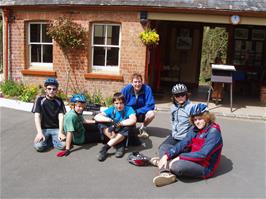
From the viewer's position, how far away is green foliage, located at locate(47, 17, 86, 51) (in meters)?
10.5

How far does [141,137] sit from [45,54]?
5.74 meters

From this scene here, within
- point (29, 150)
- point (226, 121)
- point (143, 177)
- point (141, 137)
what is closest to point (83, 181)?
point (143, 177)

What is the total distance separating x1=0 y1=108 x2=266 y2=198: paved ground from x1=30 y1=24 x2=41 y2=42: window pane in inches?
200

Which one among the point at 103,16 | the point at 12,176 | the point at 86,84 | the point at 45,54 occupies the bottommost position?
the point at 12,176

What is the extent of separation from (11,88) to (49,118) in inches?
210

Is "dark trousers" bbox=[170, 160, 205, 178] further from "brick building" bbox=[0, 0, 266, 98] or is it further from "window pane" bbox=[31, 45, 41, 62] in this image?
"window pane" bbox=[31, 45, 41, 62]

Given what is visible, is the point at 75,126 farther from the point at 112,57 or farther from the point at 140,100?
the point at 112,57

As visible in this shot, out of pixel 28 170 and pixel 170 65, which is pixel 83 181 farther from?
pixel 170 65

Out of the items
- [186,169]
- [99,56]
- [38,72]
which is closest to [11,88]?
[38,72]

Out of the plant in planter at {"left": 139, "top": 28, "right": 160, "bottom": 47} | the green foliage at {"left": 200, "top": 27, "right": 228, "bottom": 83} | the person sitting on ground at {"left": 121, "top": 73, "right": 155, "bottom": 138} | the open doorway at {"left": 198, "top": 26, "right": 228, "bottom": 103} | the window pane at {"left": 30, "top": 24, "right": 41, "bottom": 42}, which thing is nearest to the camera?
the person sitting on ground at {"left": 121, "top": 73, "right": 155, "bottom": 138}

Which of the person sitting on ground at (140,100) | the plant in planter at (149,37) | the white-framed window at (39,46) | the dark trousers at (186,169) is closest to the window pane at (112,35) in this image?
the plant in planter at (149,37)

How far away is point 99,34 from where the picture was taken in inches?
428

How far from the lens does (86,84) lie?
1098 centimetres

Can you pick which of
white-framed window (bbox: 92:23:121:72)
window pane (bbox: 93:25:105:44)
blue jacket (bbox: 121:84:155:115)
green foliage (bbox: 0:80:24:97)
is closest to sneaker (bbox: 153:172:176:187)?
blue jacket (bbox: 121:84:155:115)
